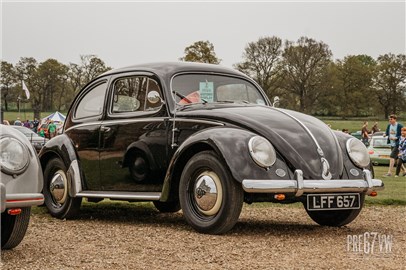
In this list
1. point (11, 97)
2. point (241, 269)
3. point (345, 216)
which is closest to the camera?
point (241, 269)

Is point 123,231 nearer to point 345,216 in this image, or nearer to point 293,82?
point 345,216

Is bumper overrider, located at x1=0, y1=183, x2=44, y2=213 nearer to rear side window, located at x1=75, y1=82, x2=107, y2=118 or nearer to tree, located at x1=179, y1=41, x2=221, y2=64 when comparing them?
rear side window, located at x1=75, y1=82, x2=107, y2=118

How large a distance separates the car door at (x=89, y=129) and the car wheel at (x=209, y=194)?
1872mm

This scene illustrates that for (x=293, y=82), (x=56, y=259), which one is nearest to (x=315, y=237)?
(x=56, y=259)

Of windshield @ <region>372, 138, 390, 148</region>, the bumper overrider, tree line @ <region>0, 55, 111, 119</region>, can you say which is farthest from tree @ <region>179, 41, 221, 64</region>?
the bumper overrider

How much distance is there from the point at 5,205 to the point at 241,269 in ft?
5.62

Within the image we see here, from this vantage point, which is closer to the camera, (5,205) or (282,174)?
(5,205)

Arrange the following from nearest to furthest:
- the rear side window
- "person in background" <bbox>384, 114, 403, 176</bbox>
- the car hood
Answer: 1. the car hood
2. the rear side window
3. "person in background" <bbox>384, 114, 403, 176</bbox>

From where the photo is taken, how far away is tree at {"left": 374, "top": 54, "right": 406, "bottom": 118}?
2427 inches

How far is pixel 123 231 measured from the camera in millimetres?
6379

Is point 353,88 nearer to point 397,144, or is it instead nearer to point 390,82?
point 390,82

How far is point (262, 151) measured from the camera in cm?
593

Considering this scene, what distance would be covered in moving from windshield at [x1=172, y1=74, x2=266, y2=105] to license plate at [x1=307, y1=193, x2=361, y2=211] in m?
1.92

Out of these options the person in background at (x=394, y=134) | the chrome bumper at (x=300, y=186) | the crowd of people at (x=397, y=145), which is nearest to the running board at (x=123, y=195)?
the chrome bumper at (x=300, y=186)
